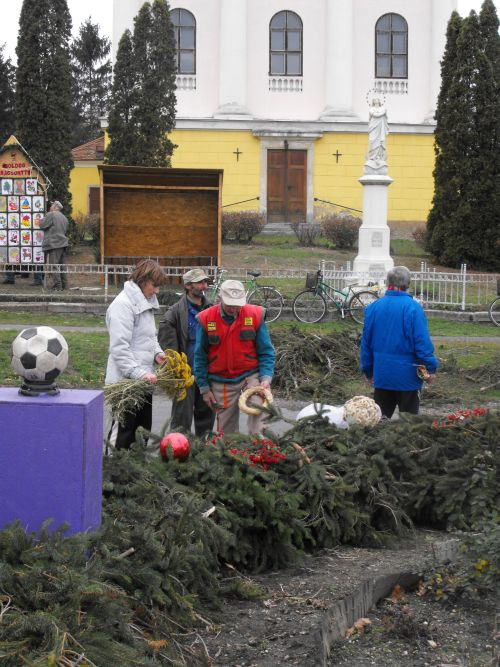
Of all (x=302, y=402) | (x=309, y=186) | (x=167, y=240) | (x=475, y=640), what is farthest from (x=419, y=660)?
(x=309, y=186)

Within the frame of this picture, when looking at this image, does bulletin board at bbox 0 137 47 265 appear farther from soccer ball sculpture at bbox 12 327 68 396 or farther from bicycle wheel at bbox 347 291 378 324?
soccer ball sculpture at bbox 12 327 68 396

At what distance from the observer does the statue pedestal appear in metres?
22.8

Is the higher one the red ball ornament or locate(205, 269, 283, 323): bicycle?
locate(205, 269, 283, 323): bicycle

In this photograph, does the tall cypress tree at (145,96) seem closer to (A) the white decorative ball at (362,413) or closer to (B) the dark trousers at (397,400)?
(B) the dark trousers at (397,400)

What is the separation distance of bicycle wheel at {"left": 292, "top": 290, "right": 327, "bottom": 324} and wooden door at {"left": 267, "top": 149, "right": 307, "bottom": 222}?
788 inches

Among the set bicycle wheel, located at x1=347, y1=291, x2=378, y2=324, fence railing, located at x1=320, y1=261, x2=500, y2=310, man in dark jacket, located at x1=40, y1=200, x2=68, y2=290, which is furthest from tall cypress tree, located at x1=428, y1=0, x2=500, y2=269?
man in dark jacket, located at x1=40, y1=200, x2=68, y2=290

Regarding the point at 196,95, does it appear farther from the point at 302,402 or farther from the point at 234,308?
the point at 234,308

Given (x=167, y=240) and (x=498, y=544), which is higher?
(x=167, y=240)

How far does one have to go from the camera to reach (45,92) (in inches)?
1162

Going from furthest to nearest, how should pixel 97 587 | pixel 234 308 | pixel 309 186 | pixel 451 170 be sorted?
1. pixel 309 186
2. pixel 451 170
3. pixel 234 308
4. pixel 97 587

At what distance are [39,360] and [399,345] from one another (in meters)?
4.52

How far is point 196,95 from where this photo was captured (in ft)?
131

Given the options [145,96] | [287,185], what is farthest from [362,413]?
[287,185]

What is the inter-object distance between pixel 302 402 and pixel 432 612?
7.53m
